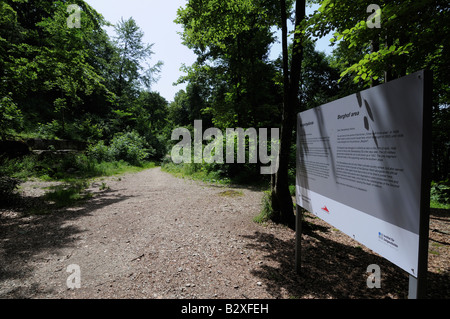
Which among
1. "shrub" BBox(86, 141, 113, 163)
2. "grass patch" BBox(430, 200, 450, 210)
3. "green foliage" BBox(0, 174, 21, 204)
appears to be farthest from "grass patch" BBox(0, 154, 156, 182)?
"grass patch" BBox(430, 200, 450, 210)

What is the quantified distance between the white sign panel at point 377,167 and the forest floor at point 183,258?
142 cm

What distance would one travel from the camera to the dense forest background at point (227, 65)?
3305 mm

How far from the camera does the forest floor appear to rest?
108 inches

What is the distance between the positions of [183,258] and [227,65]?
36.2 ft

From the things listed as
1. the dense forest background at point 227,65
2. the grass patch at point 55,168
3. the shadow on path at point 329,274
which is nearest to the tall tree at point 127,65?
the dense forest background at point 227,65

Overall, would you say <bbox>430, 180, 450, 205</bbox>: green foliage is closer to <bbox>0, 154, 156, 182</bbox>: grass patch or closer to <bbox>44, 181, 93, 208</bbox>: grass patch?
<bbox>44, 181, 93, 208</bbox>: grass patch

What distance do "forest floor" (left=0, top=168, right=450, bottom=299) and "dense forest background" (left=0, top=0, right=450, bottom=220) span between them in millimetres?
3000

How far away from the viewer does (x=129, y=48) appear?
2845cm

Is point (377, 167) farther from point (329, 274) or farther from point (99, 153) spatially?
point (99, 153)

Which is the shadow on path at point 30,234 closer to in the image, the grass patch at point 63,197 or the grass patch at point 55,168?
the grass patch at point 63,197

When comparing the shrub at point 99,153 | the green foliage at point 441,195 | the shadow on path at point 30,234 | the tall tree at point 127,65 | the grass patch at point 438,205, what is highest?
the tall tree at point 127,65

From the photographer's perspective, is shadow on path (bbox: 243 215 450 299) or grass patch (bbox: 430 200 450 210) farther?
grass patch (bbox: 430 200 450 210)

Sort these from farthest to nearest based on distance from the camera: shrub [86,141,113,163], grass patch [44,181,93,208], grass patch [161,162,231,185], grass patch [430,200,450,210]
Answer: shrub [86,141,113,163] → grass patch [161,162,231,185] → grass patch [430,200,450,210] → grass patch [44,181,93,208]

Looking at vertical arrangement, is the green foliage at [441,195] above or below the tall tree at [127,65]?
below
